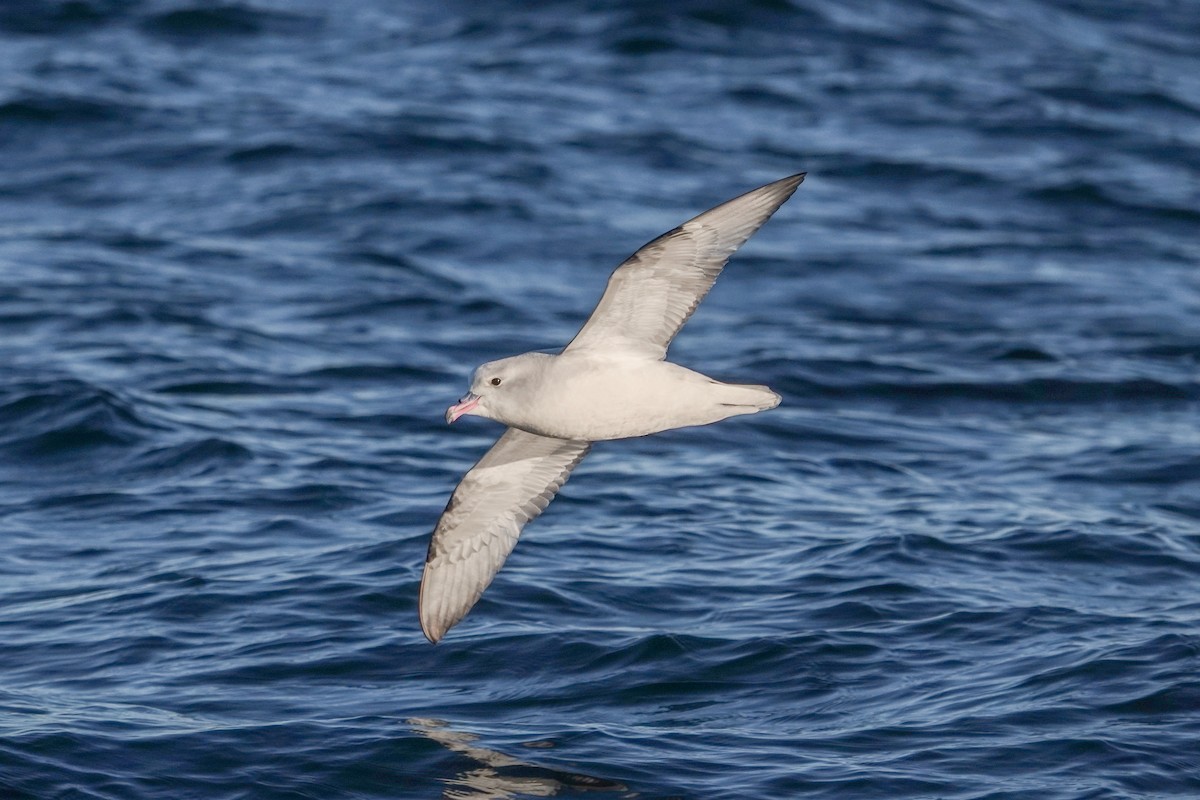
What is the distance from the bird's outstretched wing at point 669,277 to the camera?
7.12 metres

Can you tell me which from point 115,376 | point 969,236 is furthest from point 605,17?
point 115,376

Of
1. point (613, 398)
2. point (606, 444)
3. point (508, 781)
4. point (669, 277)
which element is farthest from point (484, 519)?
point (606, 444)

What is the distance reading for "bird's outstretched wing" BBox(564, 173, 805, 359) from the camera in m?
7.12

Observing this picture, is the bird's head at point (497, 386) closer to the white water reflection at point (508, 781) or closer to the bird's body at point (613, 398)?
the bird's body at point (613, 398)

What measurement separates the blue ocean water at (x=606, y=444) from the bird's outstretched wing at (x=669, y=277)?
1976mm

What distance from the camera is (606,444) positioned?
1230 cm

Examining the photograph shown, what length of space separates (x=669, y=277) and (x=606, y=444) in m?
5.11

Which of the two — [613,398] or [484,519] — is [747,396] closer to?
[613,398]

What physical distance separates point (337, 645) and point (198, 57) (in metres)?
12.5

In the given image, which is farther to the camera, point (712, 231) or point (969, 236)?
point (969, 236)

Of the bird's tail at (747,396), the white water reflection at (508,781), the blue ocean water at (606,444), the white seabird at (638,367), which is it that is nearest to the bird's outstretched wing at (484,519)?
the blue ocean water at (606,444)

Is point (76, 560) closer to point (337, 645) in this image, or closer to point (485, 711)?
point (337, 645)

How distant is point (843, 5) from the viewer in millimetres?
21875

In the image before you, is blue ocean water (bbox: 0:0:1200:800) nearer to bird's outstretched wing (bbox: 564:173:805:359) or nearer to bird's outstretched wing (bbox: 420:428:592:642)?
bird's outstretched wing (bbox: 420:428:592:642)
